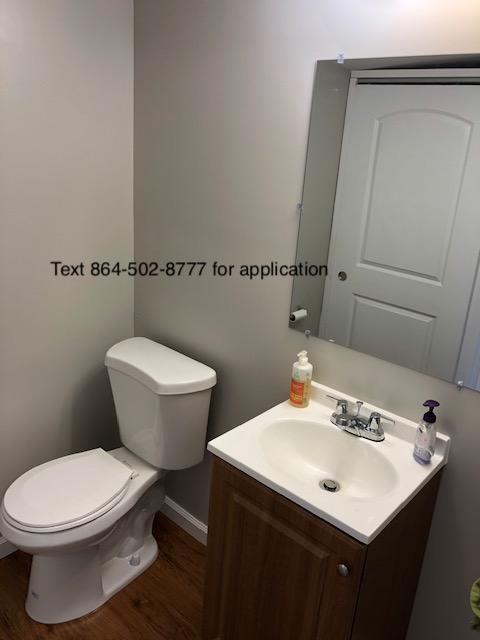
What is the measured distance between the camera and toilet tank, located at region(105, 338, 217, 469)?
186cm

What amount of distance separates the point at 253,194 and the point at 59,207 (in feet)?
2.37

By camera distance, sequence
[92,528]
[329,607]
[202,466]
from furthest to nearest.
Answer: [202,466] → [92,528] → [329,607]

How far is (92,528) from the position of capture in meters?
1.74

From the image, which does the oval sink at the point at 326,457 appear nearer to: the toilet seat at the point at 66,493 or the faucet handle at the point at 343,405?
the faucet handle at the point at 343,405

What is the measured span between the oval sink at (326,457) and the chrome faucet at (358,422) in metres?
0.02

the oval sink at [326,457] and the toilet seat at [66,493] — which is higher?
the oval sink at [326,457]

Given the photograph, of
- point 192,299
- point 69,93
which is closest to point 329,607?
point 192,299

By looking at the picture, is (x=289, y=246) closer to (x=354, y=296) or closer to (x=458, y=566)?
(x=354, y=296)

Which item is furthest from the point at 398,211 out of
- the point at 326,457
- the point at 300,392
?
the point at 326,457

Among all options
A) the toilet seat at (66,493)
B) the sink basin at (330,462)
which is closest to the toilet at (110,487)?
the toilet seat at (66,493)

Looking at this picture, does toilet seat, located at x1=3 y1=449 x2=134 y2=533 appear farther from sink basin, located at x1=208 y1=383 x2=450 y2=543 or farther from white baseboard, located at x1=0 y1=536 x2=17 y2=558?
sink basin, located at x1=208 y1=383 x2=450 y2=543

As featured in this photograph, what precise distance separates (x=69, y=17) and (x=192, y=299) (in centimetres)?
104

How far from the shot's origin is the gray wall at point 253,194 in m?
1.43

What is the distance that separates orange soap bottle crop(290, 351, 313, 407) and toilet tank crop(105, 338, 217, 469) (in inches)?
14.1
